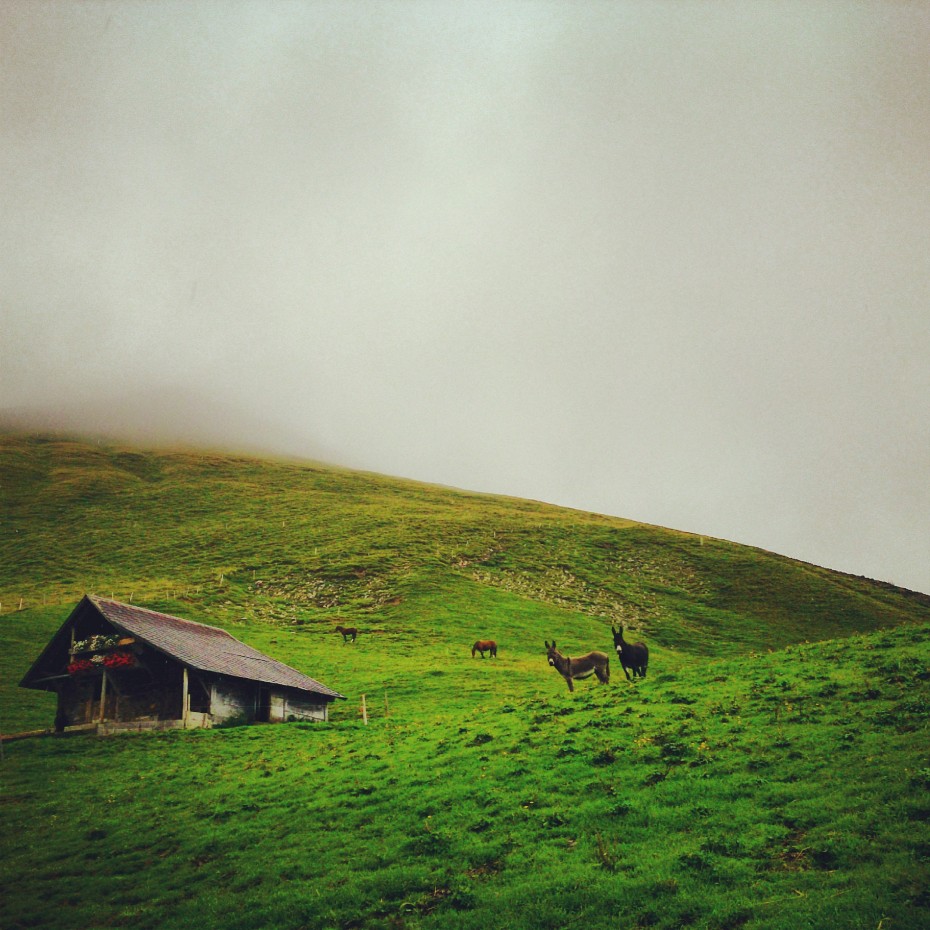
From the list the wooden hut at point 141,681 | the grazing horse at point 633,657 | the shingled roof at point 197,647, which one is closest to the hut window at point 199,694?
the wooden hut at point 141,681

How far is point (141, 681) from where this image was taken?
36781mm

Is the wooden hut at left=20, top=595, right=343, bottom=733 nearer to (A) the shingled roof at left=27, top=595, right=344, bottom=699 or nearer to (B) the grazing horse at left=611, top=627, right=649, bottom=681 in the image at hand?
(A) the shingled roof at left=27, top=595, right=344, bottom=699

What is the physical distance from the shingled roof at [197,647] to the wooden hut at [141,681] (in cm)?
10

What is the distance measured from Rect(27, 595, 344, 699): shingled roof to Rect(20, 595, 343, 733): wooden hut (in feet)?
0.32

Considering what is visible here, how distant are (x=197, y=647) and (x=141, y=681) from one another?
343 centimetres

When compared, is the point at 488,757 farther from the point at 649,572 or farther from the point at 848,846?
the point at 649,572

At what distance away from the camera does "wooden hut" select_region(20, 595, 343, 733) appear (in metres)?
35.6

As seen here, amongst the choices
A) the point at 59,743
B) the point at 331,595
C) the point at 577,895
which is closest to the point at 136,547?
the point at 331,595

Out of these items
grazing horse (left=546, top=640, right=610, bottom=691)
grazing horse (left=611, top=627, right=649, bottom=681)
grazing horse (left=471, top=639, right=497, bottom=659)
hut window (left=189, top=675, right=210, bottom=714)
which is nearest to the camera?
grazing horse (left=611, top=627, right=649, bottom=681)

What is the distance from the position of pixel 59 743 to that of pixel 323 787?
59.0ft

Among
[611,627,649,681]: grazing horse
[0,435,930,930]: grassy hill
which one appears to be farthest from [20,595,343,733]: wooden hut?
[611,627,649,681]: grazing horse

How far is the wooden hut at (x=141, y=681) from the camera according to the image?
35625 mm

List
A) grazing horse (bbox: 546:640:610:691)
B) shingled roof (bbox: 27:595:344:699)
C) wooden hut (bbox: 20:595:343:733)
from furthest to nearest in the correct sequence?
1. shingled roof (bbox: 27:595:344:699)
2. wooden hut (bbox: 20:595:343:733)
3. grazing horse (bbox: 546:640:610:691)

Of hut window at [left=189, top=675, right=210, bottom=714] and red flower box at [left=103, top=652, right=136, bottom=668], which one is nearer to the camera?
red flower box at [left=103, top=652, right=136, bottom=668]
